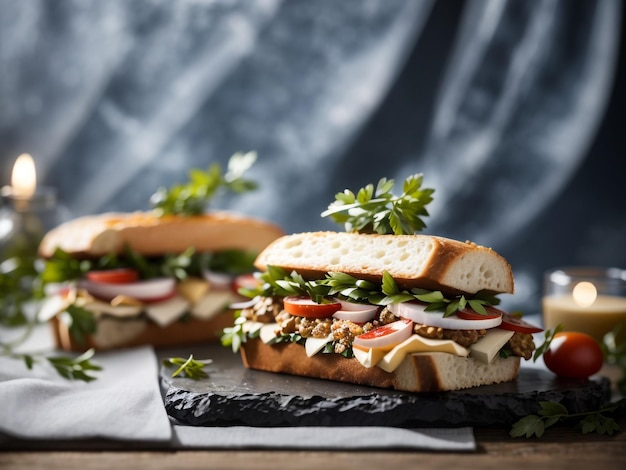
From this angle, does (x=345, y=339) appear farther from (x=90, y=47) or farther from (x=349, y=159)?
(x=90, y=47)

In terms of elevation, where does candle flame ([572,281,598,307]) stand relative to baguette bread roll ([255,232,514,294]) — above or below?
below

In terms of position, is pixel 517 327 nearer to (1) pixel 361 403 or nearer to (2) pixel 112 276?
(1) pixel 361 403

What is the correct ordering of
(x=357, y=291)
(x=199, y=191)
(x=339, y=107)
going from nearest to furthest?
(x=357, y=291) → (x=199, y=191) → (x=339, y=107)

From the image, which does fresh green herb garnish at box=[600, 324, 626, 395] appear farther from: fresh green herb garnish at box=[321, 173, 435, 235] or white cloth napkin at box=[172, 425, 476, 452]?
white cloth napkin at box=[172, 425, 476, 452]

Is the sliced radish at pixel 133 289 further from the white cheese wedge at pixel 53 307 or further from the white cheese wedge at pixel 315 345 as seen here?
the white cheese wedge at pixel 315 345

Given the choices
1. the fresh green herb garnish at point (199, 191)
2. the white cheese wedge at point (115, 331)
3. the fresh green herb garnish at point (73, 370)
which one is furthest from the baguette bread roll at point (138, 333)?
the fresh green herb garnish at point (73, 370)

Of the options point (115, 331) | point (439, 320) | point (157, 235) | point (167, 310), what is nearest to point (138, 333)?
point (115, 331)

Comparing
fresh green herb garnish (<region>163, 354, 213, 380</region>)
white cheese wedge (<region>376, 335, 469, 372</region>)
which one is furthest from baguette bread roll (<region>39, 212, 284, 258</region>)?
white cheese wedge (<region>376, 335, 469, 372</region>)
